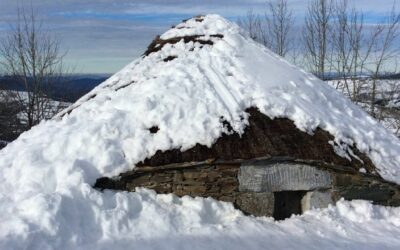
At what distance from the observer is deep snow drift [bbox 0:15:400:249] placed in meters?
4.63

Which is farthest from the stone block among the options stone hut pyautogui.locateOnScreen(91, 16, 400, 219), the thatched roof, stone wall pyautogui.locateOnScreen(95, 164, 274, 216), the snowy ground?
the snowy ground

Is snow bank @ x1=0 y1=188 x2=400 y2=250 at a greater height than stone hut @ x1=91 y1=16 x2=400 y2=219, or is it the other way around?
stone hut @ x1=91 y1=16 x2=400 y2=219

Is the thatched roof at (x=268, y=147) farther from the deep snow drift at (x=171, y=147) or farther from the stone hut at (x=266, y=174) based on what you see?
the deep snow drift at (x=171, y=147)

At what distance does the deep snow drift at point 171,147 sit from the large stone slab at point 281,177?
35cm

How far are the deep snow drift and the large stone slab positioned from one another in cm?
35

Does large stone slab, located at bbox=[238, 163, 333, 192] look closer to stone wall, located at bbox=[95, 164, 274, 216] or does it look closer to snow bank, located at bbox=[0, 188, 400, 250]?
stone wall, located at bbox=[95, 164, 274, 216]

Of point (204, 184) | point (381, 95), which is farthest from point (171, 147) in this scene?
point (381, 95)

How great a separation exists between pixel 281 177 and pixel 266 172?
0.67 ft

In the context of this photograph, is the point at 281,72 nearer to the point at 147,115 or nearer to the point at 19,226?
the point at 147,115

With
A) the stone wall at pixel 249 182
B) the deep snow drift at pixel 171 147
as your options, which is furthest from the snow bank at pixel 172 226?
the stone wall at pixel 249 182

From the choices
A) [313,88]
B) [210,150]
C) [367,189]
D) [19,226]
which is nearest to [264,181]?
[210,150]

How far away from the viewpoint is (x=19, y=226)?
427 centimetres

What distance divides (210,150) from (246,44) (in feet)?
8.61

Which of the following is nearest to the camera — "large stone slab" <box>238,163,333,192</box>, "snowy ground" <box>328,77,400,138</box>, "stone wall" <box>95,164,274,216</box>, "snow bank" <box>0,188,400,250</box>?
"snow bank" <box>0,188,400,250</box>
